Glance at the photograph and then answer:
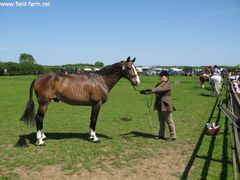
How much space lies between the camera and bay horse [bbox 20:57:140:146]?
7.79 metres

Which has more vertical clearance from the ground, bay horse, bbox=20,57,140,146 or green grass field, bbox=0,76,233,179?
bay horse, bbox=20,57,140,146

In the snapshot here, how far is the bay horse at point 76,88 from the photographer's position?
7789 millimetres

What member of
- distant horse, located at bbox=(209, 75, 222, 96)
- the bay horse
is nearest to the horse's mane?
the bay horse

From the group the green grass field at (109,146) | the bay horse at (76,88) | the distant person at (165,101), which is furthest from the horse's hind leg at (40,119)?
the distant person at (165,101)

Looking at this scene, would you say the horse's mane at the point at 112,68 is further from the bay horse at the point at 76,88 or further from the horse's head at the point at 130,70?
the horse's head at the point at 130,70

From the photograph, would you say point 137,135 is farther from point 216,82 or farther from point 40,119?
point 216,82

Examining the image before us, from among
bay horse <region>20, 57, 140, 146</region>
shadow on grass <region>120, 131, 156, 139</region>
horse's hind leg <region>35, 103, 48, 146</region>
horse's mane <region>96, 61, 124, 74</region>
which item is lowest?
shadow on grass <region>120, 131, 156, 139</region>

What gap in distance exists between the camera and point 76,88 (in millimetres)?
8008

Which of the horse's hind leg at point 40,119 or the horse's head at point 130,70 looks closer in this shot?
the horse's hind leg at point 40,119

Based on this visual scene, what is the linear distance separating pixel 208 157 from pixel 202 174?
3.73ft

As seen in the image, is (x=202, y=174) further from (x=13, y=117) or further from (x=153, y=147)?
(x=13, y=117)

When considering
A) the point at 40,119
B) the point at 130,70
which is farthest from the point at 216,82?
the point at 40,119

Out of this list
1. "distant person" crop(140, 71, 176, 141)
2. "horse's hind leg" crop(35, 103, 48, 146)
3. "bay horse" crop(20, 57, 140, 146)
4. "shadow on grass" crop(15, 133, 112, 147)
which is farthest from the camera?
"distant person" crop(140, 71, 176, 141)

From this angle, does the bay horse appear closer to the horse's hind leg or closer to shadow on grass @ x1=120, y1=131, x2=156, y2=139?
the horse's hind leg
